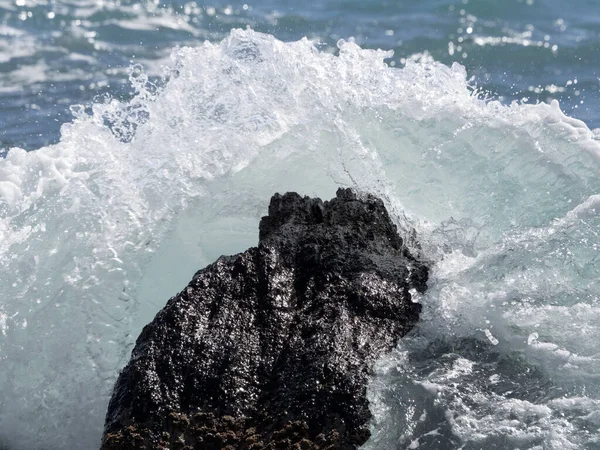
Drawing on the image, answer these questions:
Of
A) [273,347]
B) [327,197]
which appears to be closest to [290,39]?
[327,197]

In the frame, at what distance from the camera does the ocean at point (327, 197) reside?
289cm

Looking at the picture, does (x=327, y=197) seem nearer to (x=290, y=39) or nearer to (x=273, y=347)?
(x=273, y=347)

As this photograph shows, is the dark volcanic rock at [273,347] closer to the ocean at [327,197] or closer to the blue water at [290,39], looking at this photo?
the ocean at [327,197]

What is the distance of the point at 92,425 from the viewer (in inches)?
130

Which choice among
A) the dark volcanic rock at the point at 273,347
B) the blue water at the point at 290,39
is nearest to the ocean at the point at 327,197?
the dark volcanic rock at the point at 273,347

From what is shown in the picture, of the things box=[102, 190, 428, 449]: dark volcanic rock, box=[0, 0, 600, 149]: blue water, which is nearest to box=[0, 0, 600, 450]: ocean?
box=[102, 190, 428, 449]: dark volcanic rock

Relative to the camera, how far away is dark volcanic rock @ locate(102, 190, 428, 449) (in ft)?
8.77

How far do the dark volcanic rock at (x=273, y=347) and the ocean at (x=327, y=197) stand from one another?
135 millimetres

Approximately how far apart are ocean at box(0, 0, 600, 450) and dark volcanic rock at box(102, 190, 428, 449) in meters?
0.13

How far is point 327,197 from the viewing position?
4.73 m

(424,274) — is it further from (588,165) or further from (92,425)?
(588,165)

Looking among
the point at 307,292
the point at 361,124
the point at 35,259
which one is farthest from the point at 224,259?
the point at 361,124

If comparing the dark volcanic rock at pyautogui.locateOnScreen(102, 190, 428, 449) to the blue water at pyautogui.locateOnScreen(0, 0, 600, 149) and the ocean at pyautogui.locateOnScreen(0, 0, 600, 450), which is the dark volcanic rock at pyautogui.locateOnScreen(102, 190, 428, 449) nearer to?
the ocean at pyautogui.locateOnScreen(0, 0, 600, 450)

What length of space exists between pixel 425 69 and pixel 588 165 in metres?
1.46
